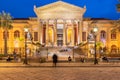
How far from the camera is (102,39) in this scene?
297 ft

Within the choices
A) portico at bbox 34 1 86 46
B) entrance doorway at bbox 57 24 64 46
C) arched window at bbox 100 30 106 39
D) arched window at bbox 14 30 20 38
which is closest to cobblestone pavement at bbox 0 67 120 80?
portico at bbox 34 1 86 46

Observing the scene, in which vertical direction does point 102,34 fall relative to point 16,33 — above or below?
below

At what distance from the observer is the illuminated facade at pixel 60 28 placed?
84.7 m

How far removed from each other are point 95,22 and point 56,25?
11.0 m

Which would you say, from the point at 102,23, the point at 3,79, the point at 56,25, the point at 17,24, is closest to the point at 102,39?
the point at 102,23

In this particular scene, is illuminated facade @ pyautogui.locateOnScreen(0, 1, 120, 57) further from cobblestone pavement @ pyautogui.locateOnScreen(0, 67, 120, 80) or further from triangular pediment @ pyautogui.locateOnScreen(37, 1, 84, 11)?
cobblestone pavement @ pyautogui.locateOnScreen(0, 67, 120, 80)

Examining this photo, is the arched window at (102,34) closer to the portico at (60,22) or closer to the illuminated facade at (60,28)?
the illuminated facade at (60,28)

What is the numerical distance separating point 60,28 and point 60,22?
1.47 m

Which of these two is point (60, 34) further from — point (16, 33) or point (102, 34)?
point (16, 33)

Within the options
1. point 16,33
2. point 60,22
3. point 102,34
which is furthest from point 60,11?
point 16,33

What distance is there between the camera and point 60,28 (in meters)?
86.3

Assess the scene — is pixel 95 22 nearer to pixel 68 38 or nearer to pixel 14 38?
pixel 68 38

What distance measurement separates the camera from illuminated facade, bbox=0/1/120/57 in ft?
278

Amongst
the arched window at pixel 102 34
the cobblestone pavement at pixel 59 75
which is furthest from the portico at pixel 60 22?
the cobblestone pavement at pixel 59 75
